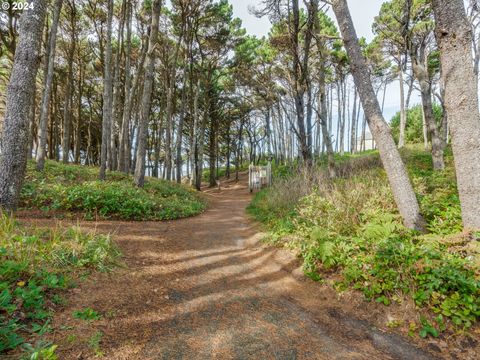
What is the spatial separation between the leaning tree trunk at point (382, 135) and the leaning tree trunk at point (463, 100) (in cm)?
68

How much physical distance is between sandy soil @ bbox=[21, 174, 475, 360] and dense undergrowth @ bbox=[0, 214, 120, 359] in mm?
146

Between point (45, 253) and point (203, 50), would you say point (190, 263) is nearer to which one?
point (45, 253)

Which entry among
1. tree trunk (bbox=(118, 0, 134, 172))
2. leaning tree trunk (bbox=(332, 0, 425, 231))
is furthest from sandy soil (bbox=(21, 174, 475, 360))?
tree trunk (bbox=(118, 0, 134, 172))

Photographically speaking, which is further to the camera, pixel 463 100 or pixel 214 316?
pixel 463 100

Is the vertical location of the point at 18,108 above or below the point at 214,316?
above

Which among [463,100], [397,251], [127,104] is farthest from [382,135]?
[127,104]

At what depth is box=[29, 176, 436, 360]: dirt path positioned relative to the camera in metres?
1.96

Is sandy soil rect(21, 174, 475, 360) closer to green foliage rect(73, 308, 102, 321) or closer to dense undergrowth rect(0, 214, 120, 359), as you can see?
green foliage rect(73, 308, 102, 321)

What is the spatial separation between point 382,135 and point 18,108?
6.38 metres

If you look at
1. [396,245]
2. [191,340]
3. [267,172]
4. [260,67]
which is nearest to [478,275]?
Result: [396,245]

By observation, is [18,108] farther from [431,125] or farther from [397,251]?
[431,125]

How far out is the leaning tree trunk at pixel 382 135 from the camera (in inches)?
153

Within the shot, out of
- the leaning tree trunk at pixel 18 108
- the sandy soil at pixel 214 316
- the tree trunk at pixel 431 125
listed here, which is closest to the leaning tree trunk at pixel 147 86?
the leaning tree trunk at pixel 18 108

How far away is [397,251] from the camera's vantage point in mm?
3000
